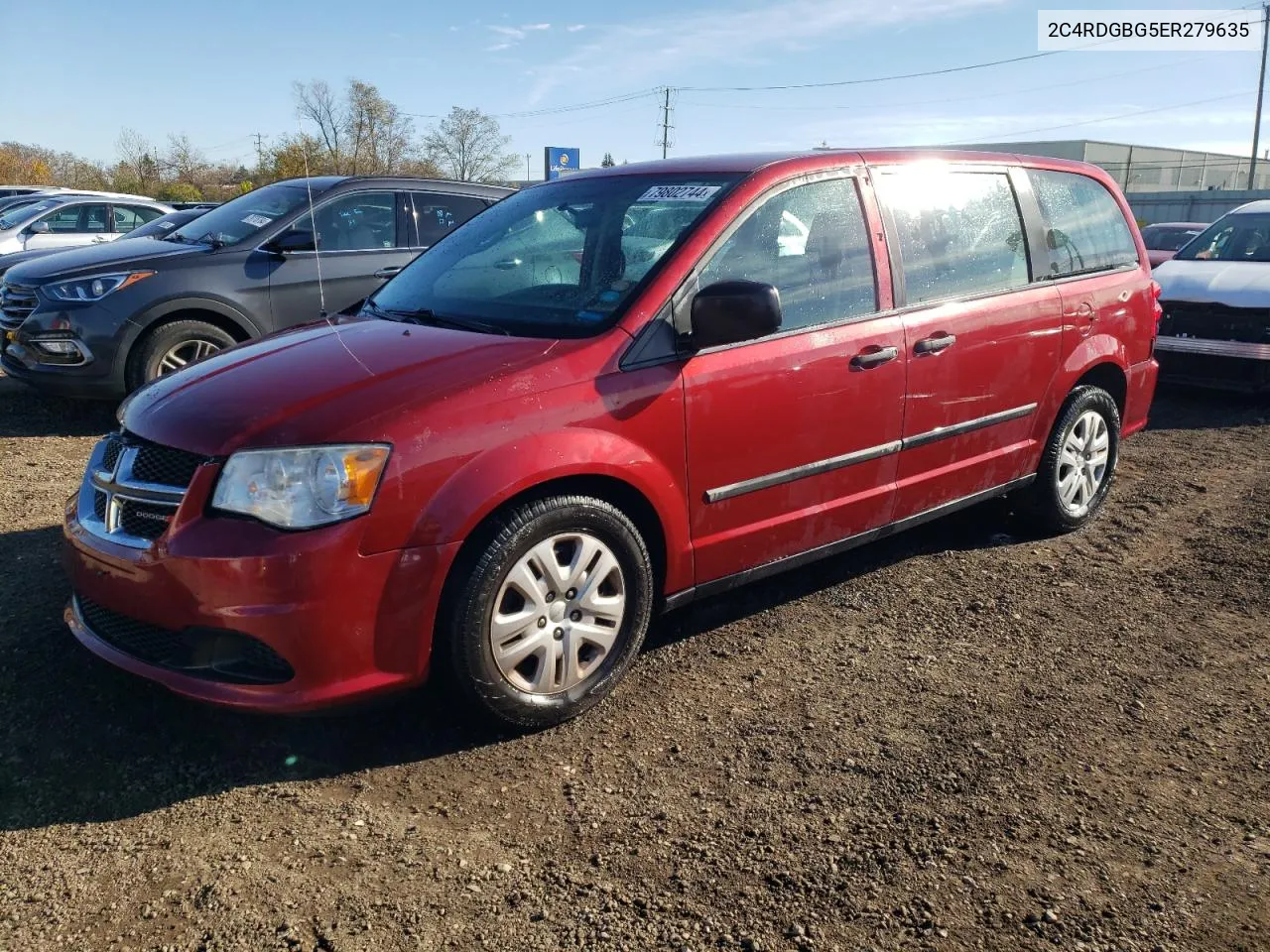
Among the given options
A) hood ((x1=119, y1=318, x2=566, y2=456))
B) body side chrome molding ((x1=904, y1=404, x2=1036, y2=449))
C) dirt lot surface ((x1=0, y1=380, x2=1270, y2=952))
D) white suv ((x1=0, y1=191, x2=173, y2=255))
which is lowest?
dirt lot surface ((x1=0, y1=380, x2=1270, y2=952))

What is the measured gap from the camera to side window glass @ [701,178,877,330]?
3.64m

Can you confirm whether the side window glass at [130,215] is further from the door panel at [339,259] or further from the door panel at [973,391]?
the door panel at [973,391]

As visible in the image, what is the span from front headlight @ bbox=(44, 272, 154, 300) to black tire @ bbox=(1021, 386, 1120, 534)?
18.8 feet

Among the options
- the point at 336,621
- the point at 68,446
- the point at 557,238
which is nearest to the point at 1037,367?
the point at 557,238

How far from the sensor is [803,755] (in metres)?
3.09

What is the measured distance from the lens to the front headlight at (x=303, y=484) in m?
2.77

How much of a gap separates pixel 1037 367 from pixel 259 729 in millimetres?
3709

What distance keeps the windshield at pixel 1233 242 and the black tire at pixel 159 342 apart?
351 inches

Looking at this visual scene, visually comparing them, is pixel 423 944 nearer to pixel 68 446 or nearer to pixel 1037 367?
pixel 1037 367

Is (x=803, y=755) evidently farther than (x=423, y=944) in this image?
Yes

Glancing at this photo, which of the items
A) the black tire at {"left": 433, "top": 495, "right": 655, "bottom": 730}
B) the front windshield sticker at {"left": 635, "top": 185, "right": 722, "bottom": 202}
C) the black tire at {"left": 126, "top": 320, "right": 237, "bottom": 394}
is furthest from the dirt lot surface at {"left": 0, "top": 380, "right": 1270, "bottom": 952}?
the black tire at {"left": 126, "top": 320, "right": 237, "bottom": 394}

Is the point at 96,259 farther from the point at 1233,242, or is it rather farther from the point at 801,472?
the point at 1233,242

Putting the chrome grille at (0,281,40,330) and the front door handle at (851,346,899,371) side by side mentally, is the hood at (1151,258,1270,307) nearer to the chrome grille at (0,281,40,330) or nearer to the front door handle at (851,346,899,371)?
the front door handle at (851,346,899,371)

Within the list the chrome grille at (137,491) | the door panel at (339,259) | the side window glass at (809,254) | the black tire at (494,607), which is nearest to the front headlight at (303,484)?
the chrome grille at (137,491)
